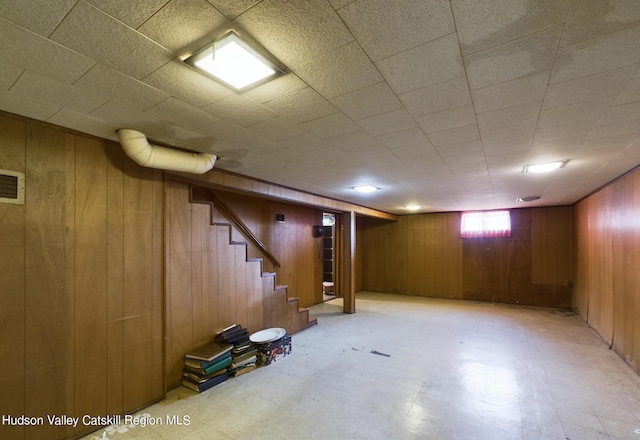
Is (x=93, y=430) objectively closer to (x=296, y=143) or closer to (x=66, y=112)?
(x=66, y=112)

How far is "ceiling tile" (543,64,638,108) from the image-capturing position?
57.0 inches

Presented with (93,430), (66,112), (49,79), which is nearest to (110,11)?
(49,79)

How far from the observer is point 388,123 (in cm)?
207

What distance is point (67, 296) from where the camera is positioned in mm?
A: 2117

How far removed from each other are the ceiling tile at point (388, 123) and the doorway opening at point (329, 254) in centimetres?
540

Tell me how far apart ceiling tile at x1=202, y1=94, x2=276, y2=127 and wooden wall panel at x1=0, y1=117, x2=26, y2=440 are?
1.31 metres

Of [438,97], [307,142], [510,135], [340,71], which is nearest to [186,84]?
[340,71]

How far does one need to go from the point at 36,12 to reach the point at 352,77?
1.30 m

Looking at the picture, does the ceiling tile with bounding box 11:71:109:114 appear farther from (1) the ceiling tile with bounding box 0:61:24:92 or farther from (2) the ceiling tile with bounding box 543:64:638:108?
(2) the ceiling tile with bounding box 543:64:638:108

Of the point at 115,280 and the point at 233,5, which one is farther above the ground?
the point at 233,5

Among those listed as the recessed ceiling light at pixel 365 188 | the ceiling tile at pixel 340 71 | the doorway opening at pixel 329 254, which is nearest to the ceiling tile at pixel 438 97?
the ceiling tile at pixel 340 71

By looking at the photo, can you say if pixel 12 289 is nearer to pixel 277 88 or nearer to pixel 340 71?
pixel 277 88

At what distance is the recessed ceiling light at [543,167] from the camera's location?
3102mm

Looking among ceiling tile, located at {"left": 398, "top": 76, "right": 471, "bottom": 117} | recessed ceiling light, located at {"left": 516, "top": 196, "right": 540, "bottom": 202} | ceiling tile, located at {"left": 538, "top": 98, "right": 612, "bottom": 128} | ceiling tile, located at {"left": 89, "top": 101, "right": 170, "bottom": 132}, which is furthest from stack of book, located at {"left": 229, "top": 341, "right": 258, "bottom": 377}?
recessed ceiling light, located at {"left": 516, "top": 196, "right": 540, "bottom": 202}
